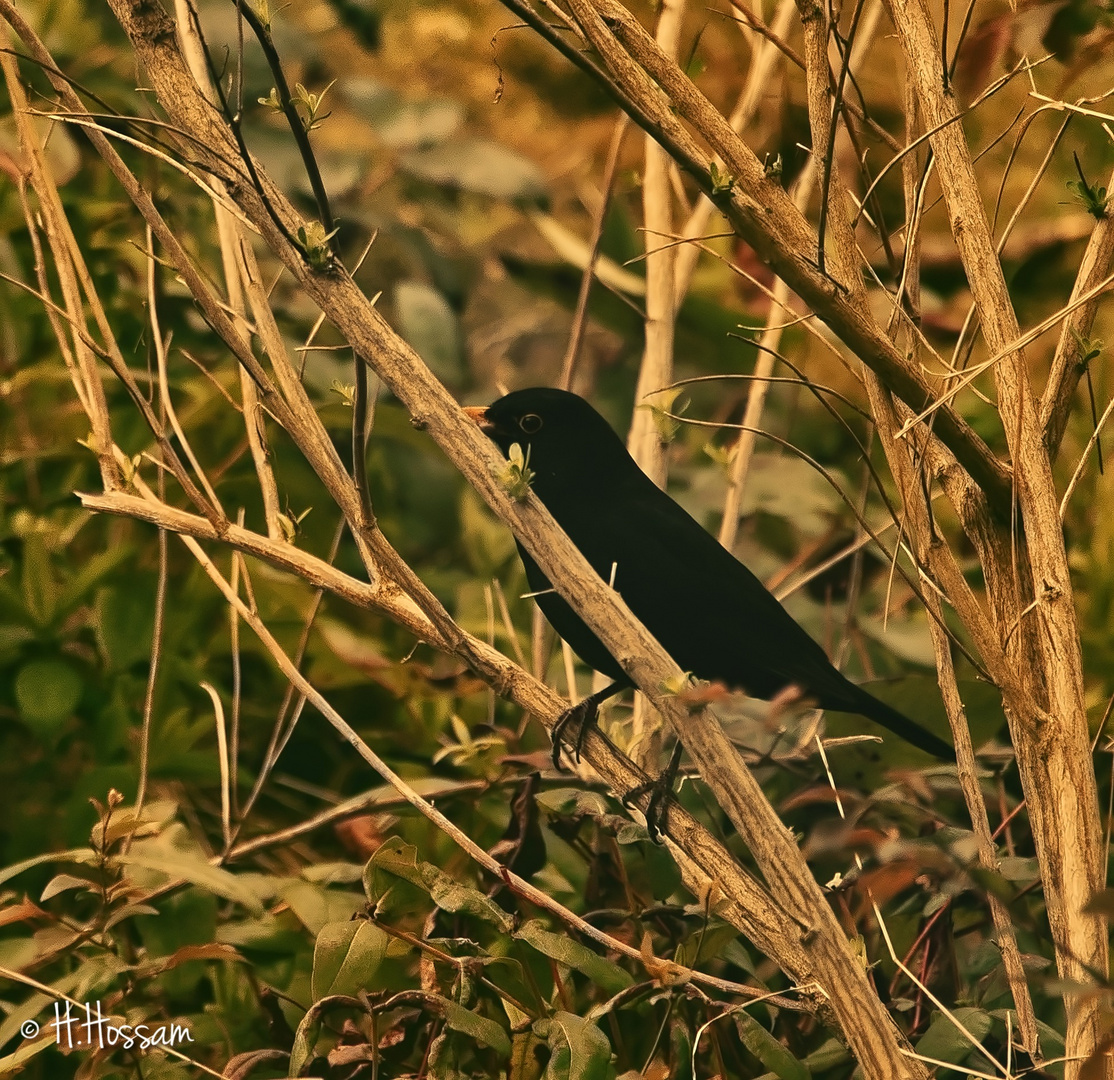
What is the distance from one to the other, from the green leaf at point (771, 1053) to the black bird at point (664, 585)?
0.51 m

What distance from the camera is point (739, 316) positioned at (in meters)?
3.58

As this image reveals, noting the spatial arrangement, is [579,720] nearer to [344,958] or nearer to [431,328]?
[344,958]

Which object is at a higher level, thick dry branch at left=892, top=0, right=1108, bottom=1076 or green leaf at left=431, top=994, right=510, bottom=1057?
thick dry branch at left=892, top=0, right=1108, bottom=1076

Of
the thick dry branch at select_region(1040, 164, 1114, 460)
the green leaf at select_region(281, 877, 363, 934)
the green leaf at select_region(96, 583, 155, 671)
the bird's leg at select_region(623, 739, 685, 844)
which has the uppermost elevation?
the thick dry branch at select_region(1040, 164, 1114, 460)

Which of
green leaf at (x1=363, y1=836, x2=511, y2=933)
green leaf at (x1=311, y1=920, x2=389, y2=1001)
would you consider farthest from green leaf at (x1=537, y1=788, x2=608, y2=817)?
green leaf at (x1=311, y1=920, x2=389, y2=1001)

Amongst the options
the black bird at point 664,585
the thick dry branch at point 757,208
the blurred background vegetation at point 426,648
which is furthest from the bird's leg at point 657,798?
the thick dry branch at point 757,208

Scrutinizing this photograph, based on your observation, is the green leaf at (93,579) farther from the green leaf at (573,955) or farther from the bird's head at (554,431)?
the green leaf at (573,955)

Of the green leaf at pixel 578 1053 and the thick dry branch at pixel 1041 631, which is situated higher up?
the thick dry branch at pixel 1041 631

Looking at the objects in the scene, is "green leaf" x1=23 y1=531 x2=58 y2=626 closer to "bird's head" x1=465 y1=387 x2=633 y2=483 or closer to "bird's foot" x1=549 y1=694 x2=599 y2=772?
"bird's head" x1=465 y1=387 x2=633 y2=483

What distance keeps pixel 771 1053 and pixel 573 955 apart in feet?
0.86

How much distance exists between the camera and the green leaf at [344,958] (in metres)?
1.61

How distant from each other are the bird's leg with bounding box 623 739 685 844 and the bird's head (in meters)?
0.58

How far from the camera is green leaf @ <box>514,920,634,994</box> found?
1582mm

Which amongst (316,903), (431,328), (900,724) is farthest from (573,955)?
(431,328)
